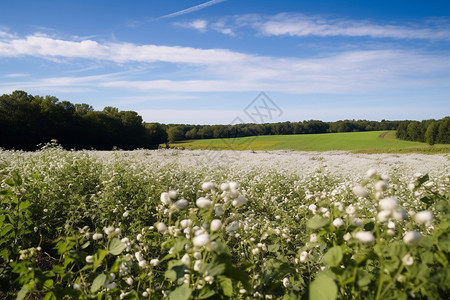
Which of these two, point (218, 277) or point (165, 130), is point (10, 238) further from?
point (165, 130)

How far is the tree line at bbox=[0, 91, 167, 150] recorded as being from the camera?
31.8 meters

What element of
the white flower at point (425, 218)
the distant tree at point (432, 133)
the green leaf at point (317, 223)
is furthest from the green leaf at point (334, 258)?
the distant tree at point (432, 133)

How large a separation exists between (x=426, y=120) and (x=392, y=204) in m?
59.6

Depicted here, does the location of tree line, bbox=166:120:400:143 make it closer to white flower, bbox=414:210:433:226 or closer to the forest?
the forest

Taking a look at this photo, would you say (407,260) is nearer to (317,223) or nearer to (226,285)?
(317,223)

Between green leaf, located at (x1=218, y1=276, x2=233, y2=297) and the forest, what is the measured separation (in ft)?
95.8

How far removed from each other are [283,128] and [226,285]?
5712 centimetres

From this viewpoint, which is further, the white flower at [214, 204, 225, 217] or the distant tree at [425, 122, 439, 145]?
the distant tree at [425, 122, 439, 145]

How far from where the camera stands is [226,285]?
1.37 meters

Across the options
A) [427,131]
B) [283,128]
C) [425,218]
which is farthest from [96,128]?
[427,131]

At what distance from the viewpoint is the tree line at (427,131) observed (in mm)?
43562

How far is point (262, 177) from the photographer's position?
9.82 metres

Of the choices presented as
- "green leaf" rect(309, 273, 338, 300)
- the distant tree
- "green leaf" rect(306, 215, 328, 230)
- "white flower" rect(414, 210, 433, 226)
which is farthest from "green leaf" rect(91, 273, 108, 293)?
the distant tree

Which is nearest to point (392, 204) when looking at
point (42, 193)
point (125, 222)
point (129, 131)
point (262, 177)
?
point (125, 222)
